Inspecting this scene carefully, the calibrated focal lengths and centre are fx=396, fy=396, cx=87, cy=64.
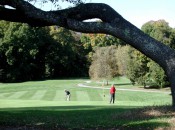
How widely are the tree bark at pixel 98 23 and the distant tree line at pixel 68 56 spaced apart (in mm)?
55376

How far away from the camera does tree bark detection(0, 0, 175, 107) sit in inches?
568

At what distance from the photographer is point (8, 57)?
94.4 metres

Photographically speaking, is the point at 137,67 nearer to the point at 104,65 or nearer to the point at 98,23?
the point at 104,65

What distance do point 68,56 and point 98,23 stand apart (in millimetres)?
88924

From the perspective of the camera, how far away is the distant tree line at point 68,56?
76125 mm

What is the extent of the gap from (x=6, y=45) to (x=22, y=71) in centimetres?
747

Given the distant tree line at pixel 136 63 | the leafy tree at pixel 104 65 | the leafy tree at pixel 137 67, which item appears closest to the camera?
the distant tree line at pixel 136 63

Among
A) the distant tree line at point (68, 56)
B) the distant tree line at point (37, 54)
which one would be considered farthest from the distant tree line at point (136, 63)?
the distant tree line at point (37, 54)

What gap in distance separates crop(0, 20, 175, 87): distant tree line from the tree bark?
5538 centimetres

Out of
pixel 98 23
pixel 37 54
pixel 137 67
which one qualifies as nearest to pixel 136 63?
pixel 137 67

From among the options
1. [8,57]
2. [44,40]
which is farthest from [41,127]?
[44,40]

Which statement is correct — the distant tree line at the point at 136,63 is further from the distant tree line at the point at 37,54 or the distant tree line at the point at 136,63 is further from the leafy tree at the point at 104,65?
the distant tree line at the point at 37,54

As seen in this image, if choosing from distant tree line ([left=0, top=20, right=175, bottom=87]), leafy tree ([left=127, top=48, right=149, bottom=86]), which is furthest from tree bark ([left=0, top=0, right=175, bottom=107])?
leafy tree ([left=127, top=48, right=149, bottom=86])

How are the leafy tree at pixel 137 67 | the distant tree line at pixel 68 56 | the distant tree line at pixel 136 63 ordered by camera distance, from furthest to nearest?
1. the distant tree line at pixel 68 56
2. the leafy tree at pixel 137 67
3. the distant tree line at pixel 136 63
